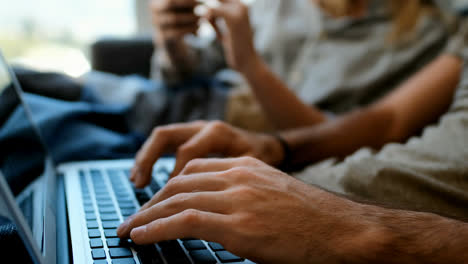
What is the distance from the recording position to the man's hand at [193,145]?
0.56 m

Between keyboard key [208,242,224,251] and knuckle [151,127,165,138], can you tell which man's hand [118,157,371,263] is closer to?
keyboard key [208,242,224,251]

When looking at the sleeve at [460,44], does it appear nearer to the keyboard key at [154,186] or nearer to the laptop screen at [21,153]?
the keyboard key at [154,186]

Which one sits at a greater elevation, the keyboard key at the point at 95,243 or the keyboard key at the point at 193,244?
the keyboard key at the point at 193,244

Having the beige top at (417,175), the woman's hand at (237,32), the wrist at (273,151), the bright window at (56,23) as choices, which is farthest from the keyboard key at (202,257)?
the bright window at (56,23)

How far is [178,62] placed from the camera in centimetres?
114

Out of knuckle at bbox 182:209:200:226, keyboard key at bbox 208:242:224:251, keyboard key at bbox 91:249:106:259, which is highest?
knuckle at bbox 182:209:200:226

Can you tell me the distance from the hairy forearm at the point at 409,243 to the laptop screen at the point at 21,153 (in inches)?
12.3

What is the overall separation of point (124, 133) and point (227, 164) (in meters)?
0.52

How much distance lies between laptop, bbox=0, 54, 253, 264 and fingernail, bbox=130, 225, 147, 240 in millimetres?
15

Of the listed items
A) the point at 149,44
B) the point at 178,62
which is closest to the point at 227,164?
the point at 178,62

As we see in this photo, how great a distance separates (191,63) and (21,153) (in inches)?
26.7

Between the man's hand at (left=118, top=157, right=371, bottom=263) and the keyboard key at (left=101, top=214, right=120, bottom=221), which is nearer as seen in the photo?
the man's hand at (left=118, top=157, right=371, bottom=263)

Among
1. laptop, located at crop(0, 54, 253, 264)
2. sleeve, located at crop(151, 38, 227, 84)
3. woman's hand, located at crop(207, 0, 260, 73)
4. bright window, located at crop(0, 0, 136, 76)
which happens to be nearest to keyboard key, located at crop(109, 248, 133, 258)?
laptop, located at crop(0, 54, 253, 264)

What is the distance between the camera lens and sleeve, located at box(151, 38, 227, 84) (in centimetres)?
114
